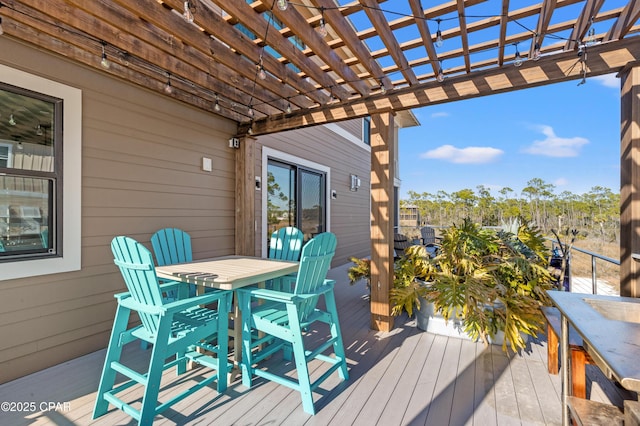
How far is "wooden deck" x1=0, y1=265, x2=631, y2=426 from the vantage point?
70.8 inches

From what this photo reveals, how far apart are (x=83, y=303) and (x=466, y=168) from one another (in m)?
23.3

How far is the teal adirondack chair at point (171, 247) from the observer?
2.90m

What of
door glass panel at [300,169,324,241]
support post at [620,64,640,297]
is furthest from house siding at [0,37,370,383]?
support post at [620,64,640,297]

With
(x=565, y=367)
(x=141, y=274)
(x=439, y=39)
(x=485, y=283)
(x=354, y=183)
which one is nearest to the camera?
(x=565, y=367)

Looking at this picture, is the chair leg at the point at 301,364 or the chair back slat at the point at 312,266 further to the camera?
the chair back slat at the point at 312,266

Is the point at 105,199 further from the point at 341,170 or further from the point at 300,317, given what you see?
the point at 341,170

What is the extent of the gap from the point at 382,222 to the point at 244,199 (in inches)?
79.6

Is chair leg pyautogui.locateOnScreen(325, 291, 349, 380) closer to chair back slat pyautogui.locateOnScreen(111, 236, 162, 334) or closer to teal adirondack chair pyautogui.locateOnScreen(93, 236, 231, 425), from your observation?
teal adirondack chair pyautogui.locateOnScreen(93, 236, 231, 425)

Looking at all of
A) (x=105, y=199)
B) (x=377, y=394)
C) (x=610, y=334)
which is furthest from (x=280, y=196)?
(x=610, y=334)

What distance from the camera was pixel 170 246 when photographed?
303 centimetres

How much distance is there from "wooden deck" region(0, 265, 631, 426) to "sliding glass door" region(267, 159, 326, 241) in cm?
281

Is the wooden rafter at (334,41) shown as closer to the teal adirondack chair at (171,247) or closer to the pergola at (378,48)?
the pergola at (378,48)

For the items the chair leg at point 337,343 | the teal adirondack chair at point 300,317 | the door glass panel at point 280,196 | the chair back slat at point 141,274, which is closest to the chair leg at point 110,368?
the chair back slat at point 141,274

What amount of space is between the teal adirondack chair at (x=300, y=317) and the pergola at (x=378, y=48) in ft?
3.57
